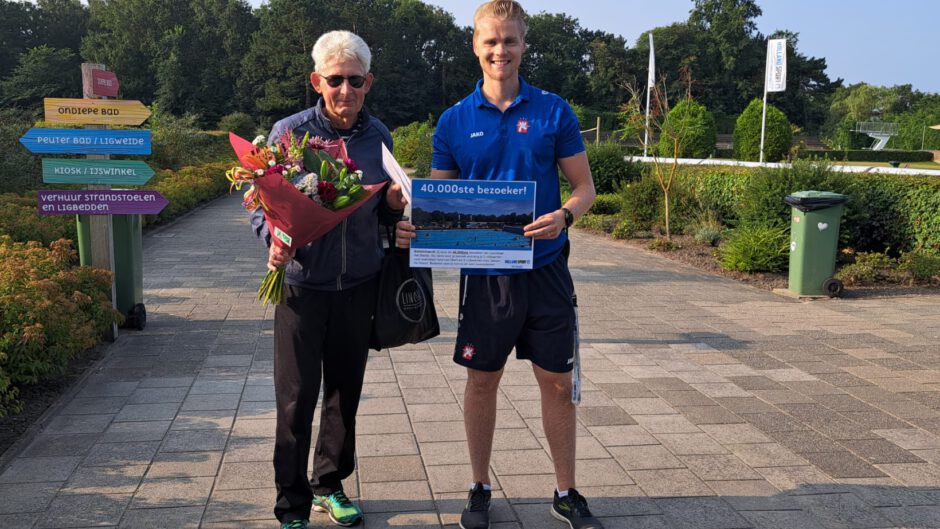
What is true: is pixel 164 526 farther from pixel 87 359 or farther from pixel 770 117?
pixel 770 117

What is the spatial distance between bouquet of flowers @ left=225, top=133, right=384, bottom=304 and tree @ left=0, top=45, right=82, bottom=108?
6269cm

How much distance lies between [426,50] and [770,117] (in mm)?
58955

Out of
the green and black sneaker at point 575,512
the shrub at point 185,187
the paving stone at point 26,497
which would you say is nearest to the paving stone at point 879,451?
the green and black sneaker at point 575,512

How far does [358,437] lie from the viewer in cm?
420

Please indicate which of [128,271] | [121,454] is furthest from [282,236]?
[128,271]

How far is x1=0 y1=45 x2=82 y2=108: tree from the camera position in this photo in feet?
191

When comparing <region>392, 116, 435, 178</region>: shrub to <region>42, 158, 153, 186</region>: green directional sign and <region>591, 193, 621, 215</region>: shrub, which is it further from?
<region>42, 158, 153, 186</region>: green directional sign

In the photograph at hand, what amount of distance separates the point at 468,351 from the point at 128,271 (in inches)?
183

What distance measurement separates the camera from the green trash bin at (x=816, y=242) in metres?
8.42

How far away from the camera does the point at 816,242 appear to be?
8516 millimetres

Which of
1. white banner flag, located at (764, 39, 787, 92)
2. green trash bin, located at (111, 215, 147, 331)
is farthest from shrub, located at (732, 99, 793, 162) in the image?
green trash bin, located at (111, 215, 147, 331)

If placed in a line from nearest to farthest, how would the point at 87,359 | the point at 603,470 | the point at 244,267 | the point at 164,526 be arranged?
the point at 164,526
the point at 603,470
the point at 87,359
the point at 244,267

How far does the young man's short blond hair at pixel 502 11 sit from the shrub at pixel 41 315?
3096mm

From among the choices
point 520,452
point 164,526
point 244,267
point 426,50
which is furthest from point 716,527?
point 426,50
